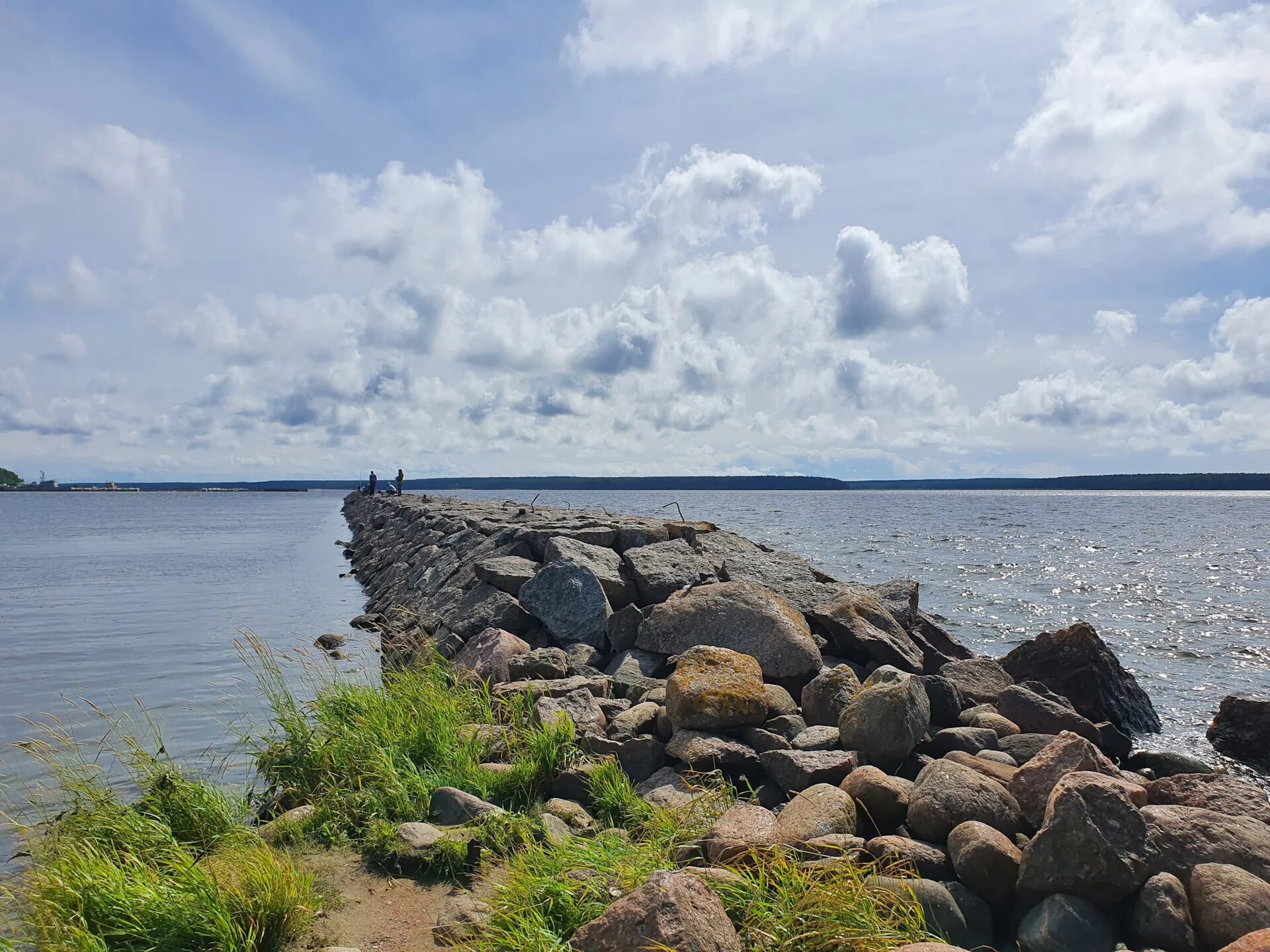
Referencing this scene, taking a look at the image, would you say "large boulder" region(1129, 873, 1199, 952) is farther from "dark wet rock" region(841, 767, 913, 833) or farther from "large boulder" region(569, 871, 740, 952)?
"large boulder" region(569, 871, 740, 952)


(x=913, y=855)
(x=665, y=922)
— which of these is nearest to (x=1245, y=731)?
(x=913, y=855)

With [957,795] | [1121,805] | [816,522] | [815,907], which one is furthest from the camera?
[816,522]

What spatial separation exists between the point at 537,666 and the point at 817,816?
3459 mm

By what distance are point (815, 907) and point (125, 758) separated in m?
6.21

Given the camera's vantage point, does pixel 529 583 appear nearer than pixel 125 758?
No

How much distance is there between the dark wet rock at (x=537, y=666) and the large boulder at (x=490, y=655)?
130mm

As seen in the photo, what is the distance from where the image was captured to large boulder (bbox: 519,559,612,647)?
342 inches

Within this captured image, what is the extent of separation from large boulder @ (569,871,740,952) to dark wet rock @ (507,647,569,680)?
391 cm

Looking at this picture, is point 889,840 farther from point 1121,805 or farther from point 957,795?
point 1121,805

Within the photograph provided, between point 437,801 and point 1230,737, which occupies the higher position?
point 437,801

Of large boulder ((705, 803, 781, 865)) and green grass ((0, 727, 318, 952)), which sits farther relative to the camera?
large boulder ((705, 803, 781, 865))

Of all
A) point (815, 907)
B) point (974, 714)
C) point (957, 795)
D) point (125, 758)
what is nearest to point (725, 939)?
point (815, 907)

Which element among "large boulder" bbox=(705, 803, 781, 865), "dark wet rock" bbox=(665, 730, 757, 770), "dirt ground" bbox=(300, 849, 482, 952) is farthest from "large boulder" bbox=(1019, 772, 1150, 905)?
"dirt ground" bbox=(300, 849, 482, 952)

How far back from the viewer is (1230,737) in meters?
9.15
